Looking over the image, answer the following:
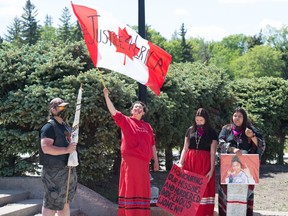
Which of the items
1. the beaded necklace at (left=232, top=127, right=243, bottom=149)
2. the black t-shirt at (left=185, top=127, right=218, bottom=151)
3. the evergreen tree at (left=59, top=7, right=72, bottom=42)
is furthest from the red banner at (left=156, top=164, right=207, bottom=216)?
the evergreen tree at (left=59, top=7, right=72, bottom=42)

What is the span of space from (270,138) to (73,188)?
1080cm

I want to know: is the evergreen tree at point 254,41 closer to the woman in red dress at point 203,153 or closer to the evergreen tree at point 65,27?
the evergreen tree at point 65,27

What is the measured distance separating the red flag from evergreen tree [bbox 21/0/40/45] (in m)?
58.0

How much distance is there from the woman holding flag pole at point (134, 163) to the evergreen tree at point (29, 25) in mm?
58709

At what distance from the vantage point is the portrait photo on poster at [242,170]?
20.4ft

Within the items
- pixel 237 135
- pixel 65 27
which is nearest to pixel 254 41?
pixel 65 27

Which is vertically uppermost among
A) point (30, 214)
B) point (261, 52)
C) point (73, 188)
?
point (261, 52)

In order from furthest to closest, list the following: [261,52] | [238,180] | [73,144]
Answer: [261,52], [238,180], [73,144]

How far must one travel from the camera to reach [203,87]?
12289 mm

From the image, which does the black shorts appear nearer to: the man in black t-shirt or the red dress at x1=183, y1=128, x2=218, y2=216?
the man in black t-shirt

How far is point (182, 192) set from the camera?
682 centimetres

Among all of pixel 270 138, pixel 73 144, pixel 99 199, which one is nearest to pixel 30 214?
pixel 99 199

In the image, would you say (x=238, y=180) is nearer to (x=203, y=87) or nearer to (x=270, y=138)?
(x=203, y=87)

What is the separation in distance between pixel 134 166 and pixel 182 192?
0.90m
